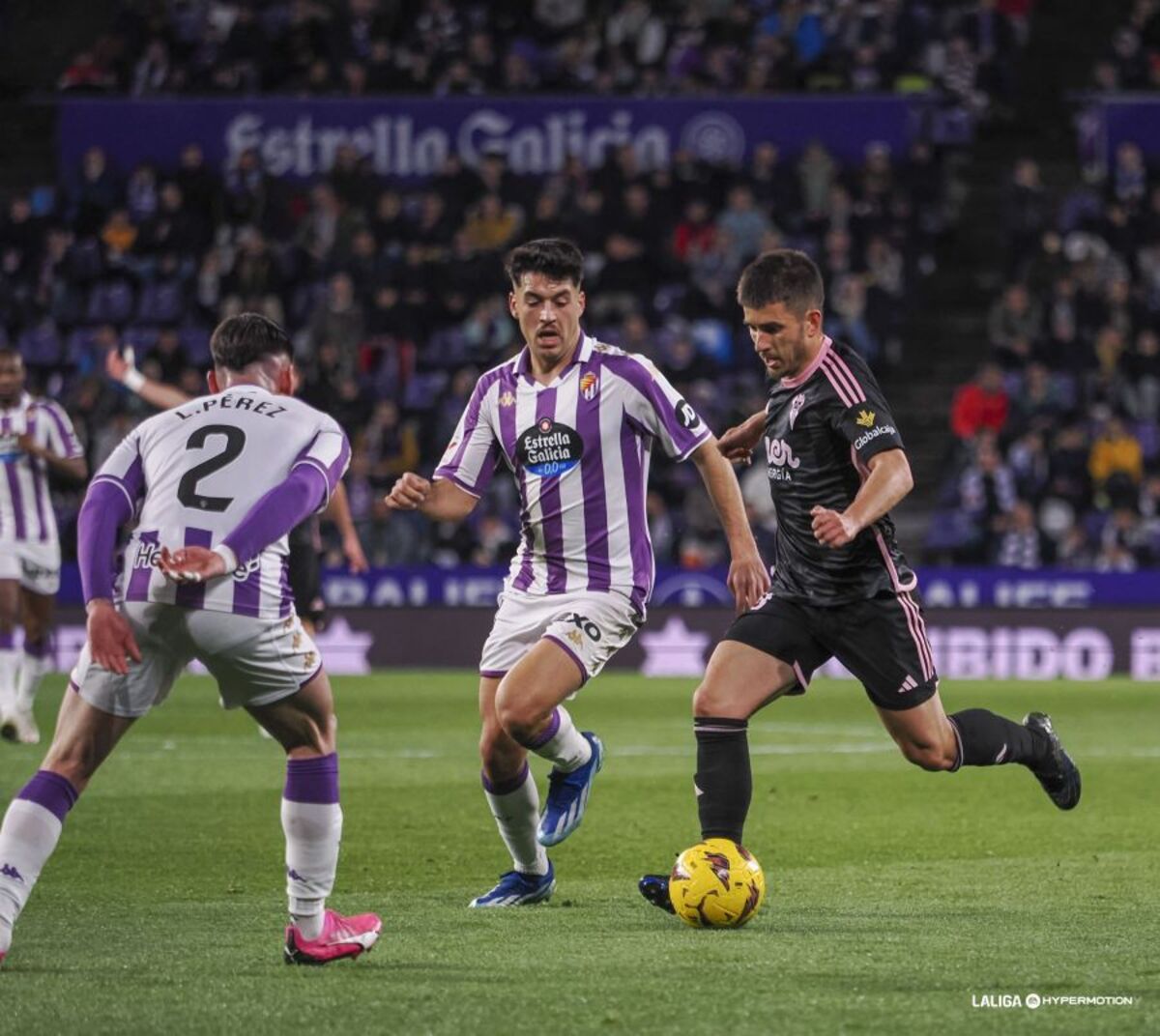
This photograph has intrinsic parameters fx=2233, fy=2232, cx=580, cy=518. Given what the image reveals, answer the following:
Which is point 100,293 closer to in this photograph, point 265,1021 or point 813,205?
point 813,205

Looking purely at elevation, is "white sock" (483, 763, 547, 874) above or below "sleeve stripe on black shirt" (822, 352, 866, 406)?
below

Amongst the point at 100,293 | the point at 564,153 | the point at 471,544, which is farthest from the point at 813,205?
the point at 100,293

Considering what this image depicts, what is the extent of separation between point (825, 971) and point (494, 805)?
1.94 m

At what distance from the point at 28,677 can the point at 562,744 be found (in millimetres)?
7325

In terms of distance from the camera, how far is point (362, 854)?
9.34m

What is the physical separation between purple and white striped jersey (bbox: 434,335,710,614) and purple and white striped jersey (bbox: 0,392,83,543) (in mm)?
6900

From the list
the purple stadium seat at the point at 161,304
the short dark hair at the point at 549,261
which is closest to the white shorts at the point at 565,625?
the short dark hair at the point at 549,261

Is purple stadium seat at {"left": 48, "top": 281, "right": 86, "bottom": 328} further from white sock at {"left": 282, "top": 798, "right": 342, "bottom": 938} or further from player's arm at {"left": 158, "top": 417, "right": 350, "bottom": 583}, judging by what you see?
white sock at {"left": 282, "top": 798, "right": 342, "bottom": 938}

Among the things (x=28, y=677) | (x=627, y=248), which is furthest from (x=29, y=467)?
(x=627, y=248)

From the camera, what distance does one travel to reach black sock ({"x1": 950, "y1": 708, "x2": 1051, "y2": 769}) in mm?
7734

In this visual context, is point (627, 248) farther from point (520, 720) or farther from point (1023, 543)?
point (520, 720)

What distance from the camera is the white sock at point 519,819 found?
25.6ft

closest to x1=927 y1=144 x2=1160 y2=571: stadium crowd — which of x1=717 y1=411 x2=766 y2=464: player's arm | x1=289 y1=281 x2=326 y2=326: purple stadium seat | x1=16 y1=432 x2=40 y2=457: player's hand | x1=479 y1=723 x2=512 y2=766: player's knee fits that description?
x1=289 y1=281 x2=326 y2=326: purple stadium seat

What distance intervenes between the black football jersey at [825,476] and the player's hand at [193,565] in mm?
2146
